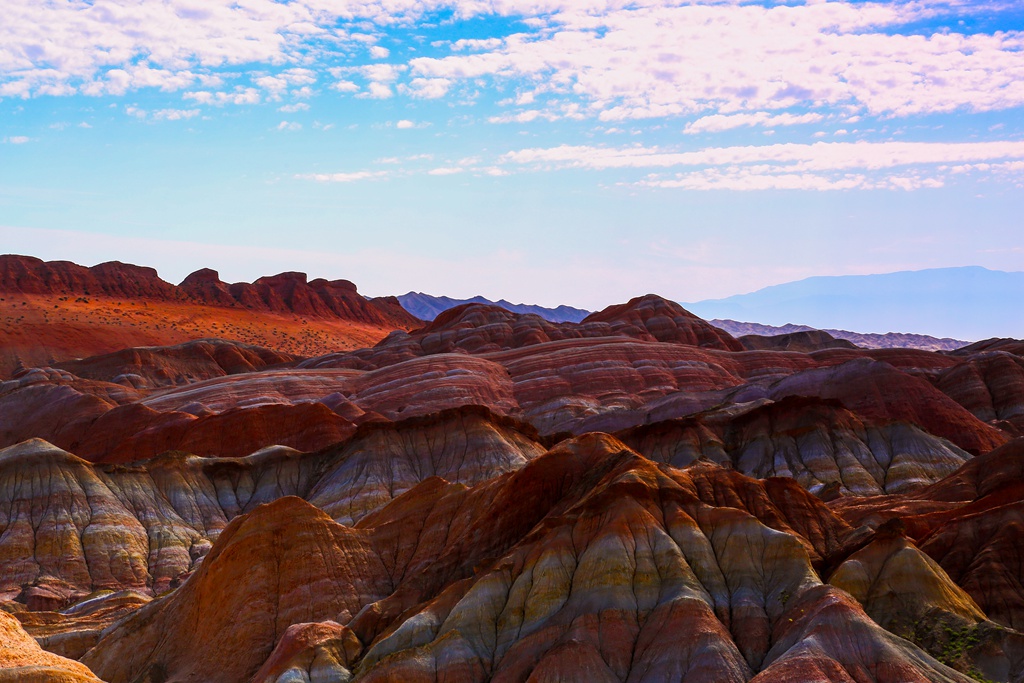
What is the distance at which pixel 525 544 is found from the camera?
149 feet

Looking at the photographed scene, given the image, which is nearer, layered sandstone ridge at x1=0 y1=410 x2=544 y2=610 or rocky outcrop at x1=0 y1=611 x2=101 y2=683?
rocky outcrop at x1=0 y1=611 x2=101 y2=683

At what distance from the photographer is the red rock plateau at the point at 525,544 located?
39.5 meters

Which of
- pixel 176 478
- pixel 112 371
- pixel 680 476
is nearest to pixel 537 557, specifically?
pixel 680 476

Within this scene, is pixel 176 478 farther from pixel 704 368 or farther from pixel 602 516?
pixel 704 368

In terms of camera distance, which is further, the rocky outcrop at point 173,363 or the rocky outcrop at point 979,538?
the rocky outcrop at point 173,363

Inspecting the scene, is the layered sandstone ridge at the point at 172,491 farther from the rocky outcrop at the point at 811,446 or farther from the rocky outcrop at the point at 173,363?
the rocky outcrop at the point at 173,363

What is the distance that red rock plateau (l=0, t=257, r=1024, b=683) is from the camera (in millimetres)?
39531

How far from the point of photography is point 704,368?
131 m

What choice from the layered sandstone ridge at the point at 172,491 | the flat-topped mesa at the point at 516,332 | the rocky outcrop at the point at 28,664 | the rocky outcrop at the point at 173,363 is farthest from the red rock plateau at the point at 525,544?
the flat-topped mesa at the point at 516,332

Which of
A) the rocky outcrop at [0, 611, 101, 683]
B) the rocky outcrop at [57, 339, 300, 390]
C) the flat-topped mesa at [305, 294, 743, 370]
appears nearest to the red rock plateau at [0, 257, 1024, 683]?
the rocky outcrop at [0, 611, 101, 683]

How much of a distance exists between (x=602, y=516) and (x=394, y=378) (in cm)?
7825

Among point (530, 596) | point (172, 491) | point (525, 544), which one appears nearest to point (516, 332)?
point (172, 491)

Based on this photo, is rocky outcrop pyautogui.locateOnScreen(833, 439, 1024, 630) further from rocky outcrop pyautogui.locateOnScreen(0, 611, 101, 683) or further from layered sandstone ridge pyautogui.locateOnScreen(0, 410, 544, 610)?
rocky outcrop pyautogui.locateOnScreen(0, 611, 101, 683)

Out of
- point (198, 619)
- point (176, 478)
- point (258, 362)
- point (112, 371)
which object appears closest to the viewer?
point (198, 619)
